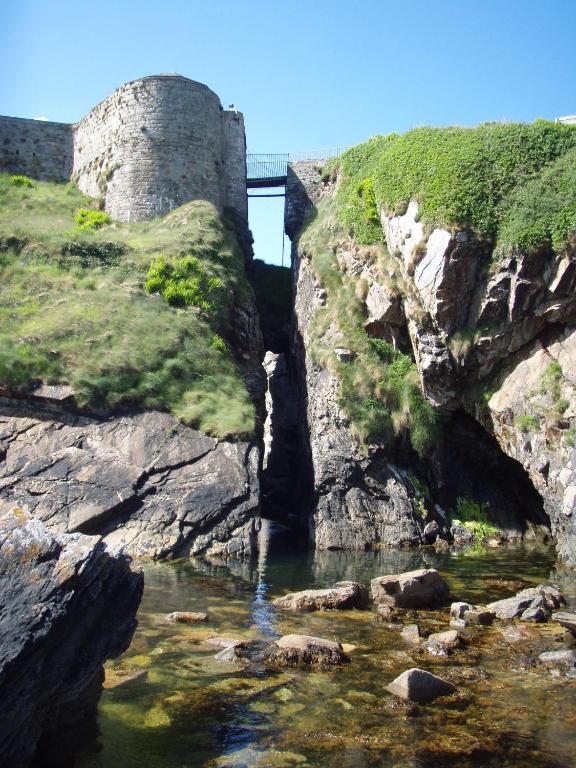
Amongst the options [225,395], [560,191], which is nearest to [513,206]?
[560,191]

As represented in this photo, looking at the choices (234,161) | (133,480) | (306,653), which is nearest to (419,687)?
(306,653)

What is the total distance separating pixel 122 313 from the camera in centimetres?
2628

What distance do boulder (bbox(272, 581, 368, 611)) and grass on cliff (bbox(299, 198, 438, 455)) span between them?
35.4 feet

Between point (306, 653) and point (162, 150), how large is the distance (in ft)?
99.8

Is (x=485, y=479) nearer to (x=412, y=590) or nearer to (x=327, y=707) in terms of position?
(x=412, y=590)

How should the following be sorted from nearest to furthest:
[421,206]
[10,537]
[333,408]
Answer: [10,537] < [421,206] < [333,408]

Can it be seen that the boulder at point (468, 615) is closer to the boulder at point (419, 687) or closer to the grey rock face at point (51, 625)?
the boulder at point (419, 687)

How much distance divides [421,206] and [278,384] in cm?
1773

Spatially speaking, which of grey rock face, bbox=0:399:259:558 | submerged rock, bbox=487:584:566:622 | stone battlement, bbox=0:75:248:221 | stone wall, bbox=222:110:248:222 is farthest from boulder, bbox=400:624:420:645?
stone wall, bbox=222:110:248:222

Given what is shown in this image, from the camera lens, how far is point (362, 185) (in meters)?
28.7

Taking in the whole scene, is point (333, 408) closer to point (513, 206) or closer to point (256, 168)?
point (513, 206)

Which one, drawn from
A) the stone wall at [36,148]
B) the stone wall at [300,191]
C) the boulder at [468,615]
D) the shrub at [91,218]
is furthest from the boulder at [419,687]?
the stone wall at [36,148]

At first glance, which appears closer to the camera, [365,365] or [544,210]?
[544,210]

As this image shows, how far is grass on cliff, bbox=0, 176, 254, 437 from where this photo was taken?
22703 millimetres
